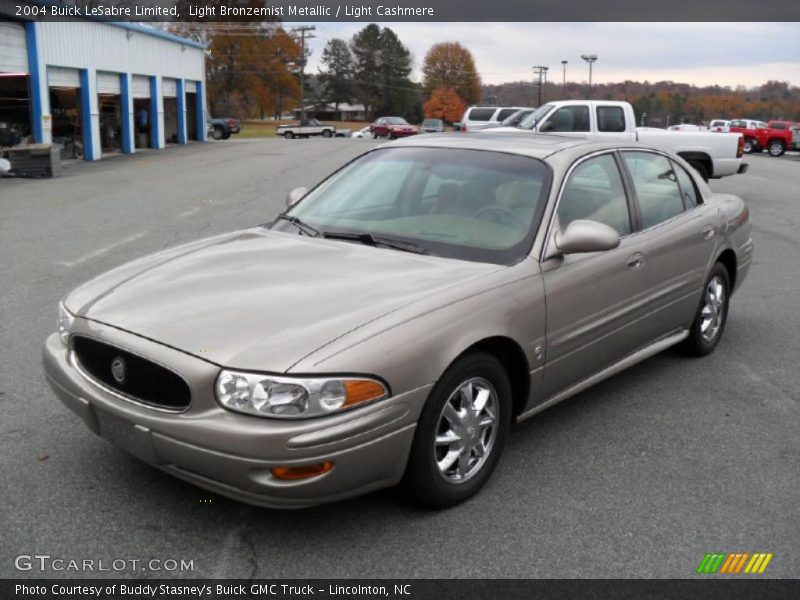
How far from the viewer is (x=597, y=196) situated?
453 cm

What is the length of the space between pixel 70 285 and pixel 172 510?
4.65 m

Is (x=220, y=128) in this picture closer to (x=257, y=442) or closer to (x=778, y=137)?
(x=778, y=137)

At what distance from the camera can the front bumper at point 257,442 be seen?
9.43 feet

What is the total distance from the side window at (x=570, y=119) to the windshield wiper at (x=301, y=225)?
13.3 meters

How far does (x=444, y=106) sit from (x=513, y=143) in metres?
115

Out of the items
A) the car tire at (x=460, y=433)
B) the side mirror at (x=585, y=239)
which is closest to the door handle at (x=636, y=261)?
the side mirror at (x=585, y=239)

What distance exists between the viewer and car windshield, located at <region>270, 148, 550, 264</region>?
4.03 metres

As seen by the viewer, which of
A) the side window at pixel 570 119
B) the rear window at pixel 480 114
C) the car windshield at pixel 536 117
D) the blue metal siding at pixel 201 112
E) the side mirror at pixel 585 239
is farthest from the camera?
the blue metal siding at pixel 201 112

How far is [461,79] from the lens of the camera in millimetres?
123438

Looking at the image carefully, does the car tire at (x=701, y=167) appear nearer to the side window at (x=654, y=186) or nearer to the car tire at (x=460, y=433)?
the side window at (x=654, y=186)

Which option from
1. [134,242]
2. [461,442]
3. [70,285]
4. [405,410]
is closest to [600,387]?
[461,442]

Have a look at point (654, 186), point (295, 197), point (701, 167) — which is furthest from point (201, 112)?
point (654, 186)

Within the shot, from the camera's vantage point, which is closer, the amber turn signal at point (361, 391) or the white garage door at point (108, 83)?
the amber turn signal at point (361, 391)

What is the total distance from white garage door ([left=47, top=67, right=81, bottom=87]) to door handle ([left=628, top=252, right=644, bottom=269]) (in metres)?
24.8
